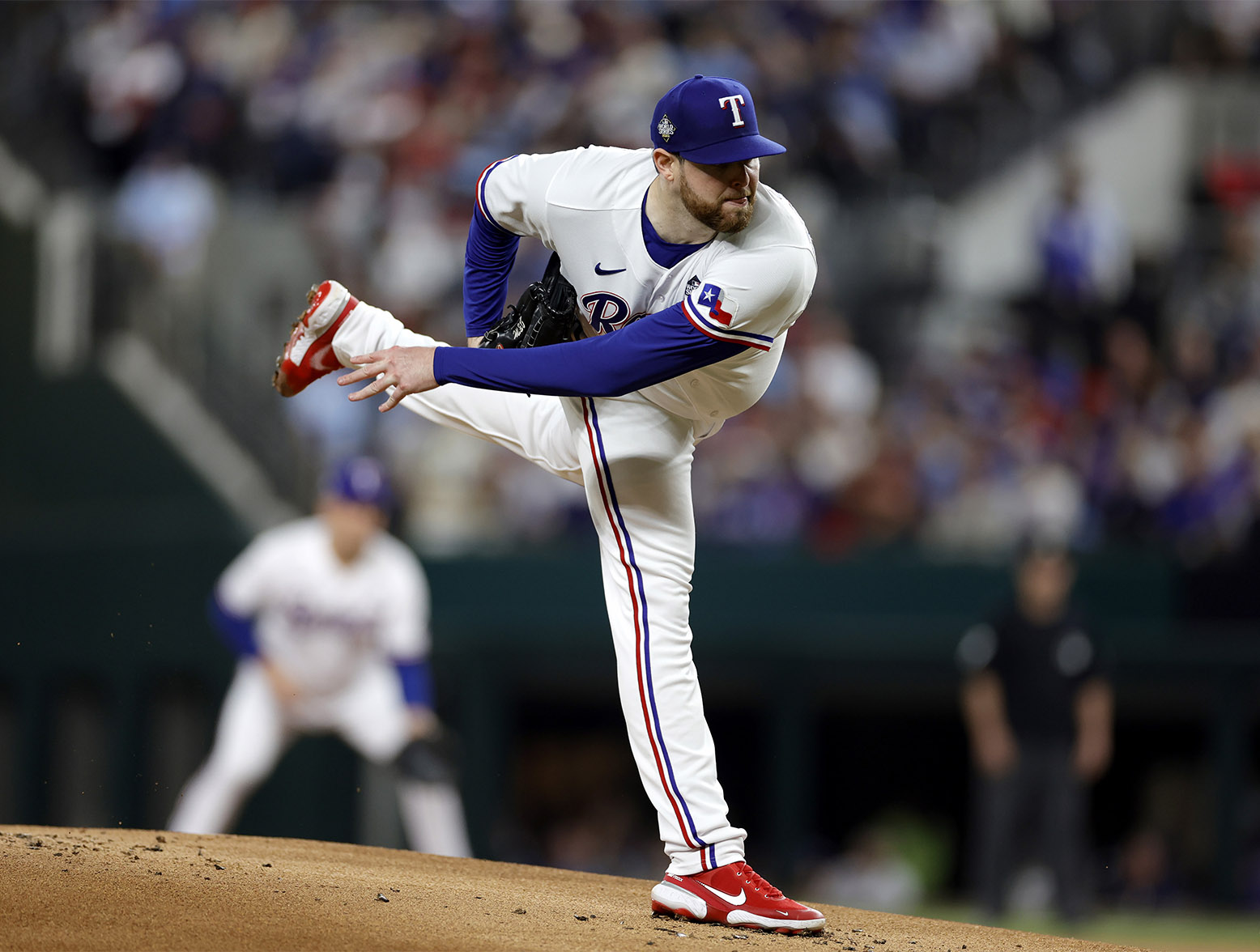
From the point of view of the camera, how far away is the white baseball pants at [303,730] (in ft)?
24.3

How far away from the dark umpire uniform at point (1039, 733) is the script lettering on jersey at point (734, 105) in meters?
5.38

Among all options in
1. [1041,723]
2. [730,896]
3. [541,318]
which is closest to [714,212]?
[541,318]

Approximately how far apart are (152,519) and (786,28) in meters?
6.15

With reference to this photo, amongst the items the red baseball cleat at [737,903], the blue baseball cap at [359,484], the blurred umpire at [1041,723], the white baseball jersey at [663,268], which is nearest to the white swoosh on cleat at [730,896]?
the red baseball cleat at [737,903]

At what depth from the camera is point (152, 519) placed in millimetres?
10367

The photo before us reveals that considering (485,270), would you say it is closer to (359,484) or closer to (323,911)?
(323,911)

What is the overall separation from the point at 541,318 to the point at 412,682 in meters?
3.73

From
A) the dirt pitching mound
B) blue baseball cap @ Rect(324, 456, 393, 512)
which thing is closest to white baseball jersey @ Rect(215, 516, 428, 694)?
blue baseball cap @ Rect(324, 456, 393, 512)

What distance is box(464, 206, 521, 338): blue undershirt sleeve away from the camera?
4.45m

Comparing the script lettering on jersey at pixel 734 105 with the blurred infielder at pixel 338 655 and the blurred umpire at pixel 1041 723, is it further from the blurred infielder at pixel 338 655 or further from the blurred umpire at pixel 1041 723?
the blurred umpire at pixel 1041 723

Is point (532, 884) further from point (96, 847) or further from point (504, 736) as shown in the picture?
point (504, 736)

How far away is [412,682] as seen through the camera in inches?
300

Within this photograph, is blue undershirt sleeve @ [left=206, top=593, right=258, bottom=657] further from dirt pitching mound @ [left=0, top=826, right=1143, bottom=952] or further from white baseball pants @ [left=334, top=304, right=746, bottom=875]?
white baseball pants @ [left=334, top=304, right=746, bottom=875]

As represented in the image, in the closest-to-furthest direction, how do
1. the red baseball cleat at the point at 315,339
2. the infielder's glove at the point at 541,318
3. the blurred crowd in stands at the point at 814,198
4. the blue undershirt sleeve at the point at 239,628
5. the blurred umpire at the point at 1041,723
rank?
the infielder's glove at the point at 541,318 → the red baseball cleat at the point at 315,339 → the blue undershirt sleeve at the point at 239,628 → the blurred umpire at the point at 1041,723 → the blurred crowd in stands at the point at 814,198
